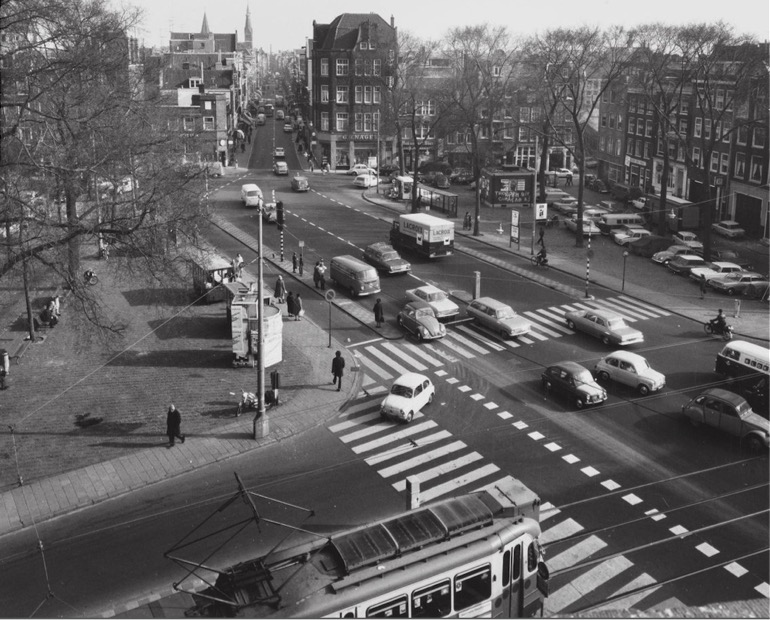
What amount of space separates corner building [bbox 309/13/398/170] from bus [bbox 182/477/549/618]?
7870cm

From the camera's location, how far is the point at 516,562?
619 inches

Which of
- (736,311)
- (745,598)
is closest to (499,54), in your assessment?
(736,311)

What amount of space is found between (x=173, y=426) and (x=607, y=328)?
19.2 metres

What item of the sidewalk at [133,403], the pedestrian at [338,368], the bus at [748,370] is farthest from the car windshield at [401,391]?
the bus at [748,370]

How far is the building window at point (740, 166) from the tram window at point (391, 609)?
57.1 metres

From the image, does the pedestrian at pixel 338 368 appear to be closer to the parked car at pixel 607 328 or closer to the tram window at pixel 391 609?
the parked car at pixel 607 328

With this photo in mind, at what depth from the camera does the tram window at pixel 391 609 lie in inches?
546

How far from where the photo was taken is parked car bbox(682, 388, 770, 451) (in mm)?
26078

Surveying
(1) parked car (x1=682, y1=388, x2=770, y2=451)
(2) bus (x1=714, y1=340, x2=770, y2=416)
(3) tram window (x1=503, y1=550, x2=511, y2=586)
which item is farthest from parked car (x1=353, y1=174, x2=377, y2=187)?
(3) tram window (x1=503, y1=550, x2=511, y2=586)

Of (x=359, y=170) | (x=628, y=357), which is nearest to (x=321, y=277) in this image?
(x=628, y=357)

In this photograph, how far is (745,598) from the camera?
1864cm

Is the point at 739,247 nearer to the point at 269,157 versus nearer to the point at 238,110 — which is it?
the point at 269,157

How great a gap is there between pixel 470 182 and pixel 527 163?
12.9 metres

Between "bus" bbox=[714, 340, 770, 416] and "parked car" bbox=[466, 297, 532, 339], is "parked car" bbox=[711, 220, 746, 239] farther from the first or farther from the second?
"bus" bbox=[714, 340, 770, 416]
